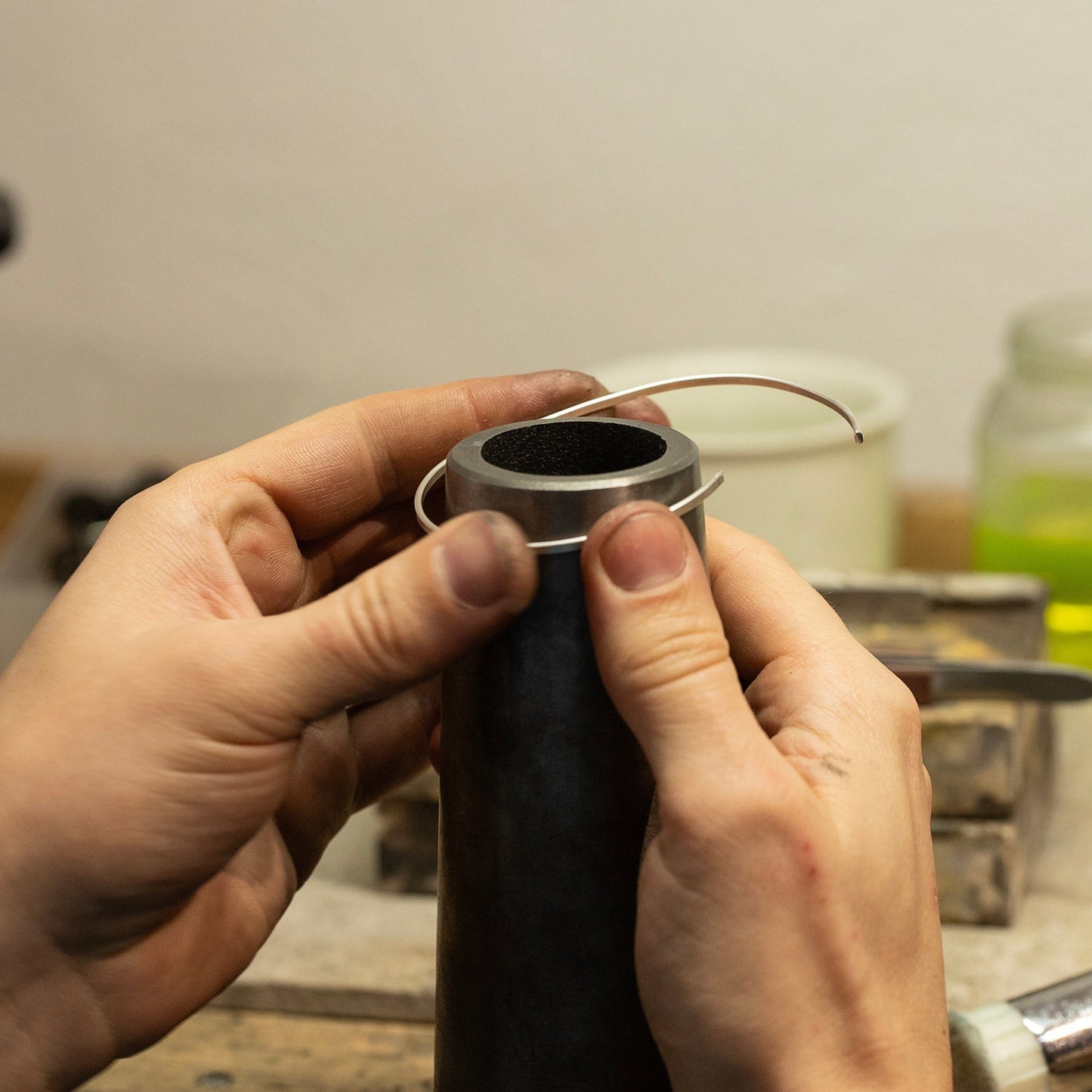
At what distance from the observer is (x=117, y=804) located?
39 cm

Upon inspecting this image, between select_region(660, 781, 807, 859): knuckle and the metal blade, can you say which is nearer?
select_region(660, 781, 807, 859): knuckle

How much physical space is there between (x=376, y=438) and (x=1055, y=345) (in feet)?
1.79

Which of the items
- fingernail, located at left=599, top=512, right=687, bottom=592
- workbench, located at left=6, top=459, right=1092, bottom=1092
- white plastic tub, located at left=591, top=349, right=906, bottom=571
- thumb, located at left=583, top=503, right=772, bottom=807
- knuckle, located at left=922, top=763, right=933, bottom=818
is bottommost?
workbench, located at left=6, top=459, right=1092, bottom=1092

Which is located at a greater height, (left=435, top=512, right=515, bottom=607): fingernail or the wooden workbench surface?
(left=435, top=512, right=515, bottom=607): fingernail

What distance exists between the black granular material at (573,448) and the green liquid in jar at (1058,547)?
56 centimetres

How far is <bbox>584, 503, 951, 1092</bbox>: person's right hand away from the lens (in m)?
0.35

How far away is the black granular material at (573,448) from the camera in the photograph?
0.41 metres

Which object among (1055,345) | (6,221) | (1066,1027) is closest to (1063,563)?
(1055,345)

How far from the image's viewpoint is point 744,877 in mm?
351

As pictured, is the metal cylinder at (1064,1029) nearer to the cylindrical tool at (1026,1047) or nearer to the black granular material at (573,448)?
the cylindrical tool at (1026,1047)

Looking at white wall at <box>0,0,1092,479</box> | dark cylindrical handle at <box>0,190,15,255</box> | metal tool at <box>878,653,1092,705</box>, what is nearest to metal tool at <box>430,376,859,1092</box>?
metal tool at <box>878,653,1092,705</box>

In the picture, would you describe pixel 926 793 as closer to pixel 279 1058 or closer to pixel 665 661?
pixel 665 661

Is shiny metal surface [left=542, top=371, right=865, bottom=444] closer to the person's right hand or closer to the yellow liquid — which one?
the person's right hand

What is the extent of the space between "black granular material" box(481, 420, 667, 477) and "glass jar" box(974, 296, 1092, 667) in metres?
0.56
